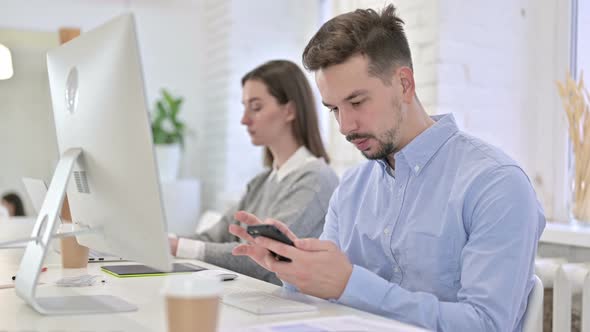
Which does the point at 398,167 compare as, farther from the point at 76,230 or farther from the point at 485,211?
the point at 76,230

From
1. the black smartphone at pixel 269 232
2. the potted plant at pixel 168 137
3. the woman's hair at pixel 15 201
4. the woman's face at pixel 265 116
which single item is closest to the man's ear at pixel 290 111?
the woman's face at pixel 265 116

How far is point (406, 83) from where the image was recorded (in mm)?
1493

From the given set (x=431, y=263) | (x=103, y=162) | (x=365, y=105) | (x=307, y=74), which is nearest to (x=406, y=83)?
(x=365, y=105)

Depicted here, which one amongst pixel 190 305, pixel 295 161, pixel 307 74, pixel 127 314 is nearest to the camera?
pixel 190 305

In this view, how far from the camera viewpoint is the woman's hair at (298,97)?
252 centimetres

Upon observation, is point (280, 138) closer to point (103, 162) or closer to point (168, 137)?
point (103, 162)

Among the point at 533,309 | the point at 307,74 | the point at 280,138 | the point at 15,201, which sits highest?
the point at 307,74

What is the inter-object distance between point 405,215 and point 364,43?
1.23 feet

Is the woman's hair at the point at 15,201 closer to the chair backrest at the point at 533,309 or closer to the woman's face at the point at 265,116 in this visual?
the woman's face at the point at 265,116

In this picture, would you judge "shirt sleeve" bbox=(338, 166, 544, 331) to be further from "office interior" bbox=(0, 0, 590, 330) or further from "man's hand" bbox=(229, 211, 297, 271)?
"office interior" bbox=(0, 0, 590, 330)

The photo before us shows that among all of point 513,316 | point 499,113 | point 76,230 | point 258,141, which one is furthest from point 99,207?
point 499,113

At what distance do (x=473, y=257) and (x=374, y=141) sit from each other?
34 cm

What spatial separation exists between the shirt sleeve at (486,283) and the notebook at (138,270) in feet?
1.74

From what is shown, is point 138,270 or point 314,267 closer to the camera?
point 314,267
